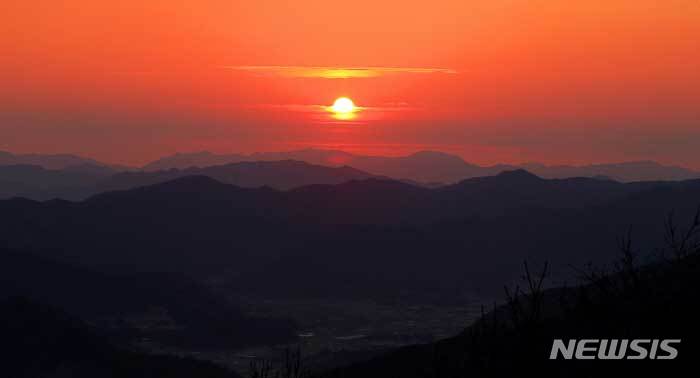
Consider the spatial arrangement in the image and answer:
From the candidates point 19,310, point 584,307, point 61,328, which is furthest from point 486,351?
point 19,310

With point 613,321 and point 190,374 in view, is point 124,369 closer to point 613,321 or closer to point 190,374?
point 190,374

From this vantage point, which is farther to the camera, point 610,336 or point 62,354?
point 62,354

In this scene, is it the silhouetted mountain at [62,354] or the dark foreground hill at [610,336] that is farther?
the silhouetted mountain at [62,354]

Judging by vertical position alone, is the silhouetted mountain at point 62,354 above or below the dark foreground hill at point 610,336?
below

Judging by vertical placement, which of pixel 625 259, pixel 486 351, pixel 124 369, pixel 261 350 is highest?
pixel 625 259

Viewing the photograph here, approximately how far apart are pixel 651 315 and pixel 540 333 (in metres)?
1.86

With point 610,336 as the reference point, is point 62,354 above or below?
below

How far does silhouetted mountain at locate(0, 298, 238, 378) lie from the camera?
342 ft

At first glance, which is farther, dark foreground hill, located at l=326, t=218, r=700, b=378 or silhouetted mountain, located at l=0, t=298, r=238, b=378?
silhouetted mountain, located at l=0, t=298, r=238, b=378

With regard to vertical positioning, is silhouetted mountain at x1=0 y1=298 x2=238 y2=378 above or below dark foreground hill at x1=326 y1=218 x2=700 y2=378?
below

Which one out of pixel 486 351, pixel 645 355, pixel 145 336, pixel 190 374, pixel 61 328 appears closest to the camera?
pixel 645 355

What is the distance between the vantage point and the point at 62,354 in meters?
115

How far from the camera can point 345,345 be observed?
19238 cm

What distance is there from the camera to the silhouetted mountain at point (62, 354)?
10419 cm
